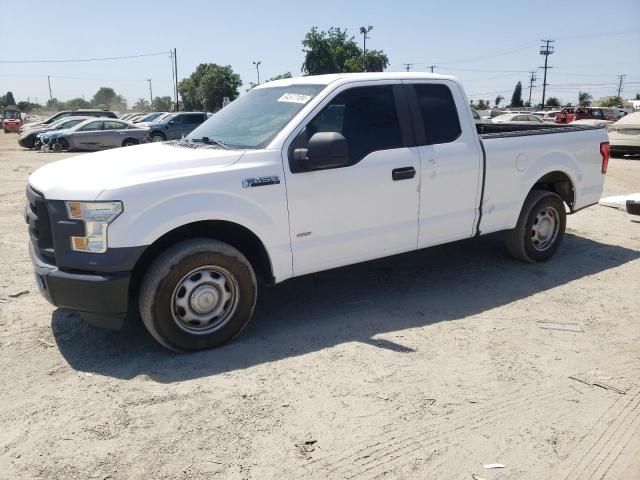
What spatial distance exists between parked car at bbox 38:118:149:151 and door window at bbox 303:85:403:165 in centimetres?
1883

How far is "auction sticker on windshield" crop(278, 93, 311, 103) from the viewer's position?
14.1 feet

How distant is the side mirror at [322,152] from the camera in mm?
3840

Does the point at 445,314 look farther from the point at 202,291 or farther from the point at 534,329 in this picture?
the point at 202,291

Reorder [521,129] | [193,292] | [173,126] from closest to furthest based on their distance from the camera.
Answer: [193,292]
[521,129]
[173,126]

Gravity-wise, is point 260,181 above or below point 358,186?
above

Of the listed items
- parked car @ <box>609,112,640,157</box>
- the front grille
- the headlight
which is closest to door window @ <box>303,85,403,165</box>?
the headlight

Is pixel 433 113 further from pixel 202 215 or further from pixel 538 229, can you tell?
pixel 202 215

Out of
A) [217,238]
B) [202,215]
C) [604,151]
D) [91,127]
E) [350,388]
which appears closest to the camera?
[350,388]

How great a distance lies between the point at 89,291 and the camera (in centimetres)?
352

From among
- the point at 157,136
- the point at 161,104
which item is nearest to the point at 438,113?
the point at 157,136

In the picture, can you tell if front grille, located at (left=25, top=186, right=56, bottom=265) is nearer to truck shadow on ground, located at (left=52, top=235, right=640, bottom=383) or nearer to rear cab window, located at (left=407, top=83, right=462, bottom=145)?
truck shadow on ground, located at (left=52, top=235, right=640, bottom=383)

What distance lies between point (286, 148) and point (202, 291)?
1197 mm

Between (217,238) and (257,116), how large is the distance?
113 centimetres

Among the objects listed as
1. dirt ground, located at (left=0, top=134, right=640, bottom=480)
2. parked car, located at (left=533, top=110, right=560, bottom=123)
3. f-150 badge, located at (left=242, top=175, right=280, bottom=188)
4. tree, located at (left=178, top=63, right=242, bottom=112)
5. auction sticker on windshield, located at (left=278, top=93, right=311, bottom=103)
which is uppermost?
tree, located at (left=178, top=63, right=242, bottom=112)
